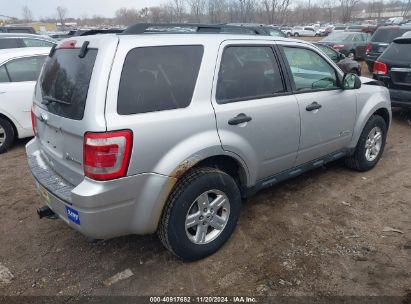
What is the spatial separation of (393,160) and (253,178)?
299 cm

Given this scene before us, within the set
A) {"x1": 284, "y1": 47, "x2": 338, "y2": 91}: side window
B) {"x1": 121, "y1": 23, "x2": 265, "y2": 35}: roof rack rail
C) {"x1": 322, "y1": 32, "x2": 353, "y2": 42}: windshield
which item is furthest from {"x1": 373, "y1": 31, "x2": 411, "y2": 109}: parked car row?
{"x1": 322, "y1": 32, "x2": 353, "y2": 42}: windshield

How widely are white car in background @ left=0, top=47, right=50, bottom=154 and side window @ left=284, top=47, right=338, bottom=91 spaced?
4.37m

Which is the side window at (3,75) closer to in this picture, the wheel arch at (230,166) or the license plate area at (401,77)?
the wheel arch at (230,166)

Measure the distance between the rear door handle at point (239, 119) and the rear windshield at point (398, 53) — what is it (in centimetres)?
506

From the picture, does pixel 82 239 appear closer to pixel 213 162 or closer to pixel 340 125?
pixel 213 162

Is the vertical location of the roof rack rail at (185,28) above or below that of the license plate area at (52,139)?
above

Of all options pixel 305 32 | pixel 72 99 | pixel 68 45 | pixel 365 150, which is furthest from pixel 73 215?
pixel 305 32

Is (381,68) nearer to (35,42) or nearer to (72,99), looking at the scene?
(72,99)

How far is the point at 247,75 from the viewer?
3248 millimetres

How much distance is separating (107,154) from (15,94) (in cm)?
434

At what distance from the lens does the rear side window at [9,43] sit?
8.72 m

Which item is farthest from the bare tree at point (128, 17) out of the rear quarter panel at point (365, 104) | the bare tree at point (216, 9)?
the rear quarter panel at point (365, 104)

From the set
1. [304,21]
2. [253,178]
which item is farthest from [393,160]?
[304,21]

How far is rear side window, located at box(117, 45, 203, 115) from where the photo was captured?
2482 mm
